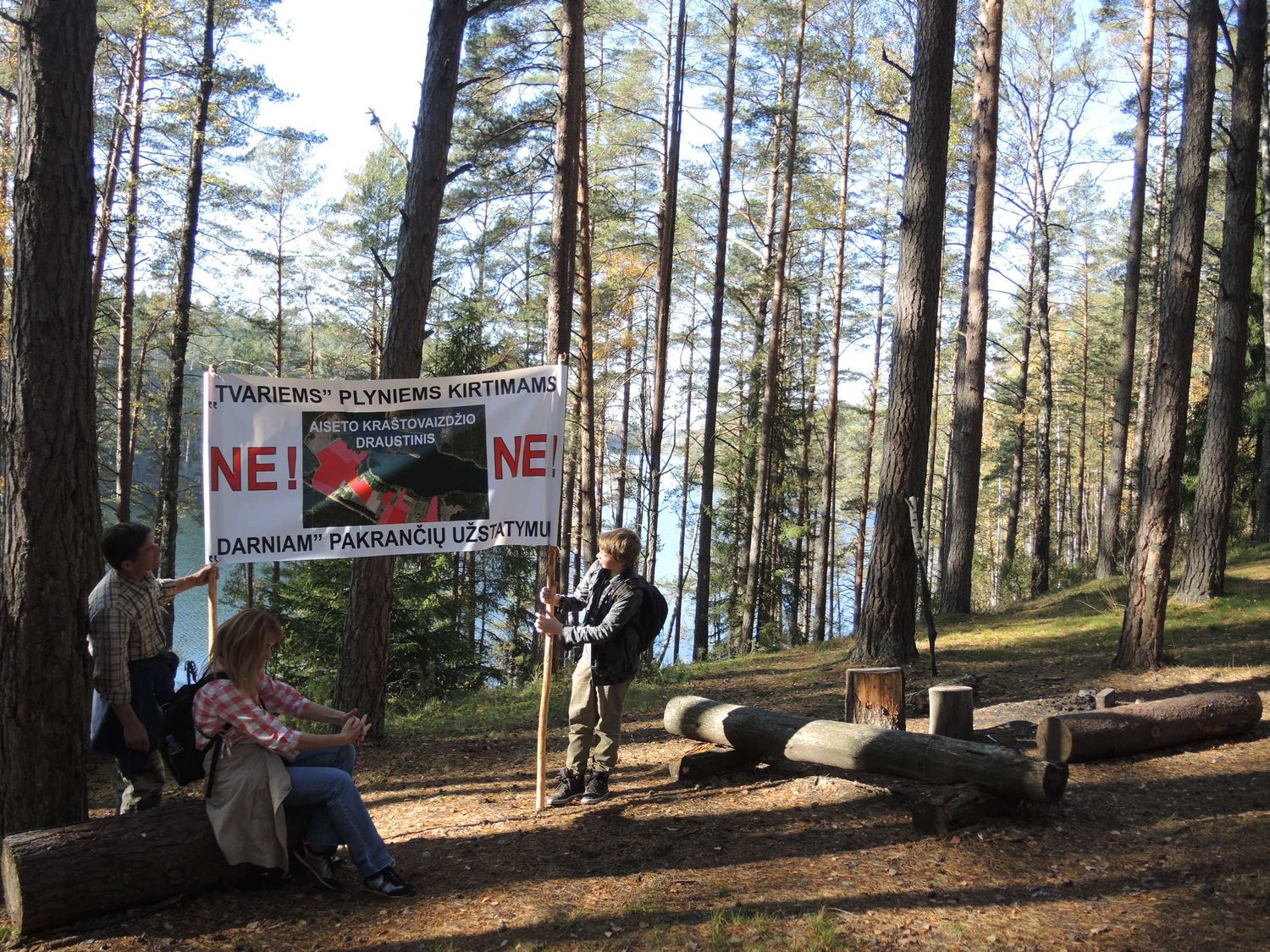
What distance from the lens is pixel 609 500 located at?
3709cm

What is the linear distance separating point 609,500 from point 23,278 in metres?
32.6

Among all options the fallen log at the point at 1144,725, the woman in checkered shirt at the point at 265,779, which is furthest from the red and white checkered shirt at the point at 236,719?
the fallen log at the point at 1144,725

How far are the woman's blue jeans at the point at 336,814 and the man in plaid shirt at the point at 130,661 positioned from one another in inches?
39.5

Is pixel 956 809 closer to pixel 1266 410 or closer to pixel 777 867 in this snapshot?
pixel 777 867

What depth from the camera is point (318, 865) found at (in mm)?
4570

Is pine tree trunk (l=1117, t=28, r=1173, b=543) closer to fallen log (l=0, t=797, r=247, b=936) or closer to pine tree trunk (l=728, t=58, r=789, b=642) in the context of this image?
pine tree trunk (l=728, t=58, r=789, b=642)

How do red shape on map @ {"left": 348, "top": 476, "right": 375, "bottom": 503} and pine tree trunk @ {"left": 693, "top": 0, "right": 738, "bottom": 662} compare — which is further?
pine tree trunk @ {"left": 693, "top": 0, "right": 738, "bottom": 662}

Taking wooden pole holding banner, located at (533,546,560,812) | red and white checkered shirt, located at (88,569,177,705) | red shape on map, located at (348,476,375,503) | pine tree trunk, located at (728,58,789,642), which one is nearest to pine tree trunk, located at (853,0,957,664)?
wooden pole holding banner, located at (533,546,560,812)

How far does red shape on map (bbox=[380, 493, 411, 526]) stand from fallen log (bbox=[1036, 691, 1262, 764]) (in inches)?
186

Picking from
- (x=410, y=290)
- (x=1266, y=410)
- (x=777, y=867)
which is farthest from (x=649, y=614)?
(x=1266, y=410)

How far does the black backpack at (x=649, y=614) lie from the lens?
5.62 metres

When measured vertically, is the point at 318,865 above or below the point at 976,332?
below

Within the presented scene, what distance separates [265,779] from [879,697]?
14.1 ft

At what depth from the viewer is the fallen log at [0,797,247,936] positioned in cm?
405
